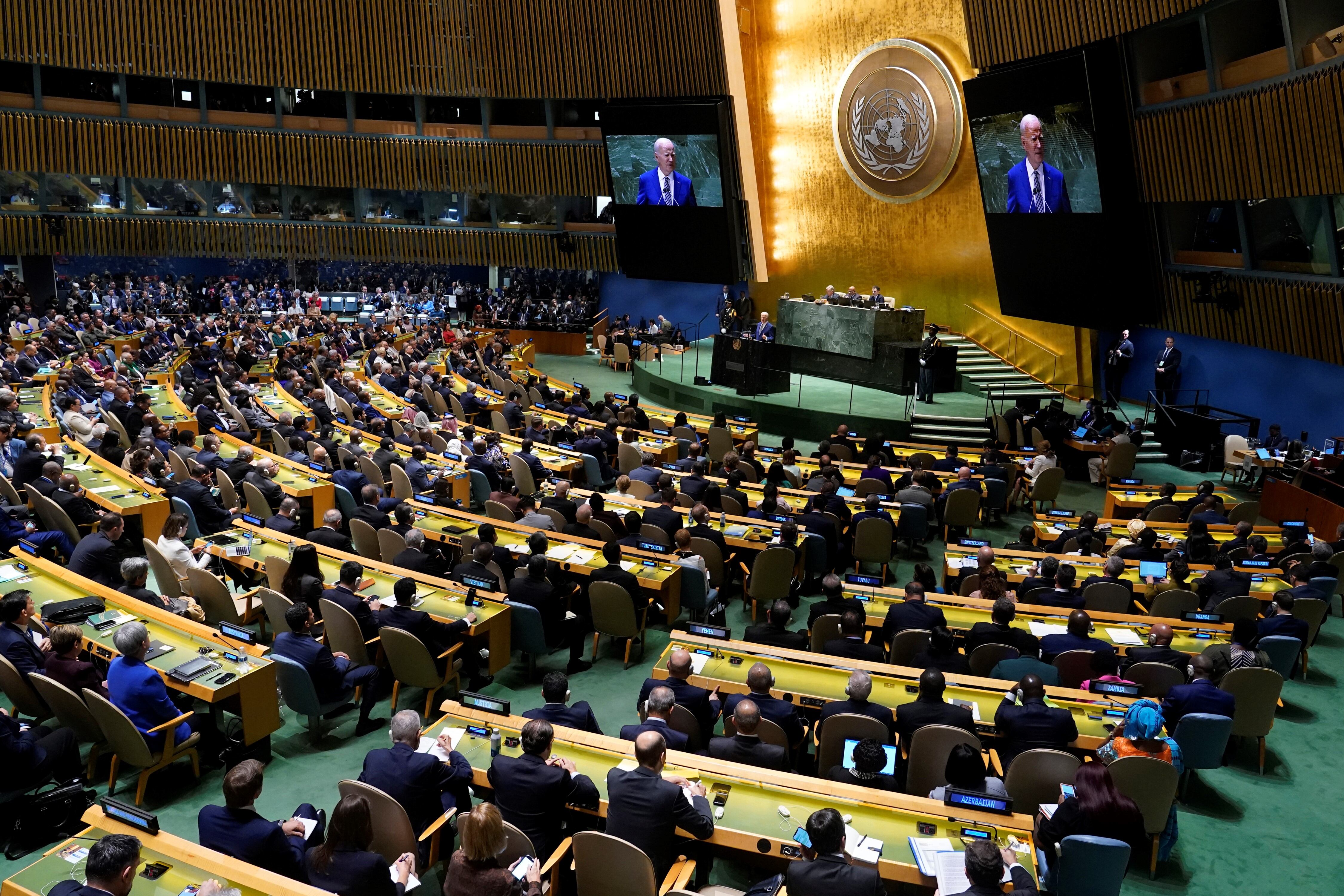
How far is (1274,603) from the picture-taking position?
806 centimetres

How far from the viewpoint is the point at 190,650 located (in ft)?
21.4

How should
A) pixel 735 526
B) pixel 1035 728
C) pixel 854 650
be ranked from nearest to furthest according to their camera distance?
pixel 1035 728
pixel 854 650
pixel 735 526

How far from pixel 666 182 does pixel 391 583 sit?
59.7 feet

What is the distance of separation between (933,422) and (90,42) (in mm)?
23994

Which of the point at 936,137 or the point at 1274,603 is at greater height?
the point at 936,137

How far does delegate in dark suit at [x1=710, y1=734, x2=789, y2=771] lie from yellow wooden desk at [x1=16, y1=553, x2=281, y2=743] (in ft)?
10.1

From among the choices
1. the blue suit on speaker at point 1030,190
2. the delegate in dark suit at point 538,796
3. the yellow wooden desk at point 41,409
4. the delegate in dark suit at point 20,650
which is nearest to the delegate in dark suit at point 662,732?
the delegate in dark suit at point 538,796

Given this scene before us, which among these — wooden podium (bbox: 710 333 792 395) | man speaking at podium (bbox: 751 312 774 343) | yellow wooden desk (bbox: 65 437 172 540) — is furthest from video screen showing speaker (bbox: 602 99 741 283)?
yellow wooden desk (bbox: 65 437 172 540)

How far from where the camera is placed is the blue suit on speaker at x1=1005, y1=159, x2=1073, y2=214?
1688 cm

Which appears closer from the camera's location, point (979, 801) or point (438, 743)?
point (979, 801)

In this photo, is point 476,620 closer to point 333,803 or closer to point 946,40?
point 333,803

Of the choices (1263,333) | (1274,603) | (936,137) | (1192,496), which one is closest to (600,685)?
(1274,603)

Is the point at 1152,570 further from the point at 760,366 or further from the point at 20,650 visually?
the point at 760,366

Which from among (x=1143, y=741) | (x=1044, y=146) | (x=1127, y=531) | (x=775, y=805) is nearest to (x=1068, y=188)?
(x=1044, y=146)
